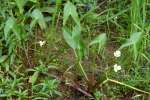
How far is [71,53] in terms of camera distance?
3.00 meters

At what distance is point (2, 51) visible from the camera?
291 centimetres

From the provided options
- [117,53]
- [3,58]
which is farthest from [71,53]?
[3,58]

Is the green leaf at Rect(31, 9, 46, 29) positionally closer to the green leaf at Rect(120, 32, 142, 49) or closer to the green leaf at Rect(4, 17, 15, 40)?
the green leaf at Rect(4, 17, 15, 40)

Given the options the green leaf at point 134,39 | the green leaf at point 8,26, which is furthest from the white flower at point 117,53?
the green leaf at point 8,26

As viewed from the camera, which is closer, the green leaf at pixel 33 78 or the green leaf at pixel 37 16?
the green leaf at pixel 33 78

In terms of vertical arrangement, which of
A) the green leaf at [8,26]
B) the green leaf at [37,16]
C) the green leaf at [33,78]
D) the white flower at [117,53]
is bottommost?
the green leaf at [33,78]

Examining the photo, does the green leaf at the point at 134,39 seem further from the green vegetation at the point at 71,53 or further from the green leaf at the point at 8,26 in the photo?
the green leaf at the point at 8,26

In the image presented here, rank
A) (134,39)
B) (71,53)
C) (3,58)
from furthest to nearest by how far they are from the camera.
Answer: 1. (71,53)
2. (3,58)
3. (134,39)

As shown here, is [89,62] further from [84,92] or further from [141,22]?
[141,22]

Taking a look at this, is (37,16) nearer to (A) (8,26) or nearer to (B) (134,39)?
(A) (8,26)

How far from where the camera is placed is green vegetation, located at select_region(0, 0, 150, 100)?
2.76 meters

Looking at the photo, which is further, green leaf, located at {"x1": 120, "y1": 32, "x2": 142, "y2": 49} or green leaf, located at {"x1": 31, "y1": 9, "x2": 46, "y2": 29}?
green leaf, located at {"x1": 31, "y1": 9, "x2": 46, "y2": 29}

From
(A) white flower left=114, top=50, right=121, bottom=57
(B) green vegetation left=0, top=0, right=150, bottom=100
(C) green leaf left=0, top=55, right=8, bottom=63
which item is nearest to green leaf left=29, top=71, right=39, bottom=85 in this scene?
(B) green vegetation left=0, top=0, right=150, bottom=100

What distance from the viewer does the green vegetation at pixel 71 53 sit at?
2.76 meters
